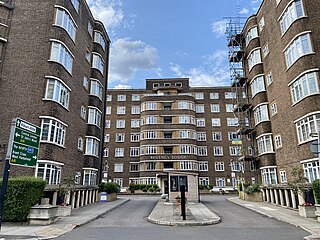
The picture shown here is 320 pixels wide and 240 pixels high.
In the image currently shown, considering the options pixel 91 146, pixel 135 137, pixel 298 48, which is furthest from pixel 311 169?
pixel 135 137

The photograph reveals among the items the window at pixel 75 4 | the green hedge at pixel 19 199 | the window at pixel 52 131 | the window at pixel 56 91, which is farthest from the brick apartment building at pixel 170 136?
the green hedge at pixel 19 199

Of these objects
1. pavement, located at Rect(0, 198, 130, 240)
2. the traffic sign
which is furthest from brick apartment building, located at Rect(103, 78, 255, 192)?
the traffic sign

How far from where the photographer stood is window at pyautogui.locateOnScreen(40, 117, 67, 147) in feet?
60.0

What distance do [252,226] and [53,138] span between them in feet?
48.9

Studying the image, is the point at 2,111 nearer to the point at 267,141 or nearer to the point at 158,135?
the point at 267,141

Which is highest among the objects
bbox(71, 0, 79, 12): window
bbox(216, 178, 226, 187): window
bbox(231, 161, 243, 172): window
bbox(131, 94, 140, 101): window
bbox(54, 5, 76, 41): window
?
bbox(131, 94, 140, 101): window

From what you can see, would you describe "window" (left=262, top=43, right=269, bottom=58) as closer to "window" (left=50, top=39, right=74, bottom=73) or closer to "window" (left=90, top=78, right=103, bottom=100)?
"window" (left=90, top=78, right=103, bottom=100)

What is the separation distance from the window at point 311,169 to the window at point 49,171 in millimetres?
19154

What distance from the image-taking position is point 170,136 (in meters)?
50.1

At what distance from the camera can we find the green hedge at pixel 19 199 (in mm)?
12539

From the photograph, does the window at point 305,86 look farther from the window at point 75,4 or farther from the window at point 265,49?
the window at point 75,4

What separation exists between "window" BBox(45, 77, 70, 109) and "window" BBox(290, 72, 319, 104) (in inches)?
763

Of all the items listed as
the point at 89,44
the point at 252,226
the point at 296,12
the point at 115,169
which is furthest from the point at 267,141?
the point at 115,169

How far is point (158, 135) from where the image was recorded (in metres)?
49.2
